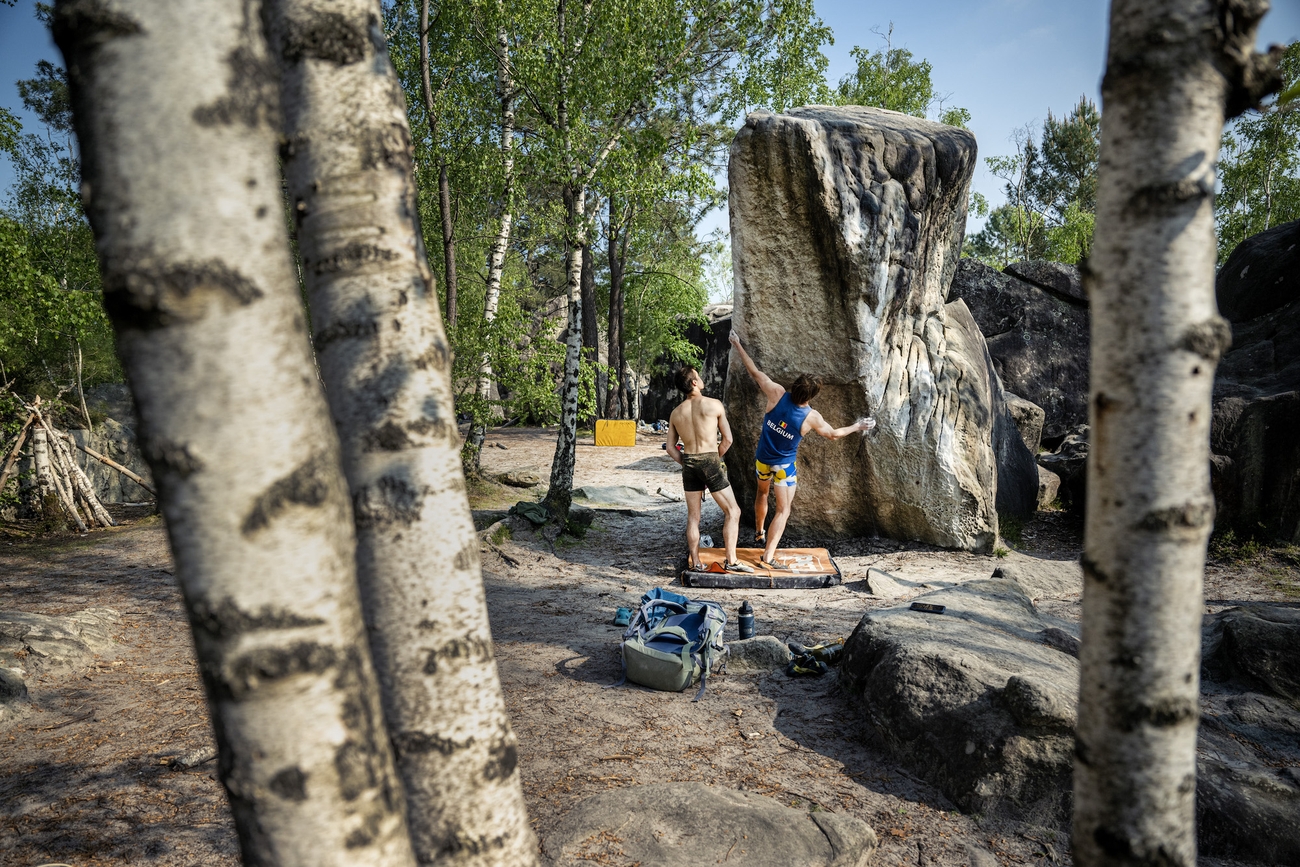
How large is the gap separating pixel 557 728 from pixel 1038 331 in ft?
48.0

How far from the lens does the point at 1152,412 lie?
1.23 meters

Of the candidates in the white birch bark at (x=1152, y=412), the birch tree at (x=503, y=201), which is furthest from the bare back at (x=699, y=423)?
the white birch bark at (x=1152, y=412)

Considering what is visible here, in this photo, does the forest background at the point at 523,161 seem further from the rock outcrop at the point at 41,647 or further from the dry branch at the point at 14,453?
the rock outcrop at the point at 41,647

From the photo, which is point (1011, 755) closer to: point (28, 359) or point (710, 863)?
point (710, 863)

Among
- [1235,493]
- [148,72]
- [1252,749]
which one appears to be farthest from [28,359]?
[1235,493]

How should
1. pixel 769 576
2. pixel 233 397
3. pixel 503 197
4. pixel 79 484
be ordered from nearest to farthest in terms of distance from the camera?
1. pixel 233 397
2. pixel 769 576
3. pixel 79 484
4. pixel 503 197

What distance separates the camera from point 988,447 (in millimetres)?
8930

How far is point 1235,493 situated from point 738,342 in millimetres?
5854

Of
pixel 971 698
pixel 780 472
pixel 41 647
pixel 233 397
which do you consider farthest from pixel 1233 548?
pixel 41 647

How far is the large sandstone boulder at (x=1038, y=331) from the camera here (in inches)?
586

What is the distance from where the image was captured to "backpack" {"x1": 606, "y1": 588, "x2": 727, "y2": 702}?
174 inches

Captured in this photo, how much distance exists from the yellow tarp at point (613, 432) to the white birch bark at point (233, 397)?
57.2ft

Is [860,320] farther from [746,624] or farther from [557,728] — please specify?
[557,728]

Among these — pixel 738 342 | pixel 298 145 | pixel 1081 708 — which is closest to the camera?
pixel 1081 708
